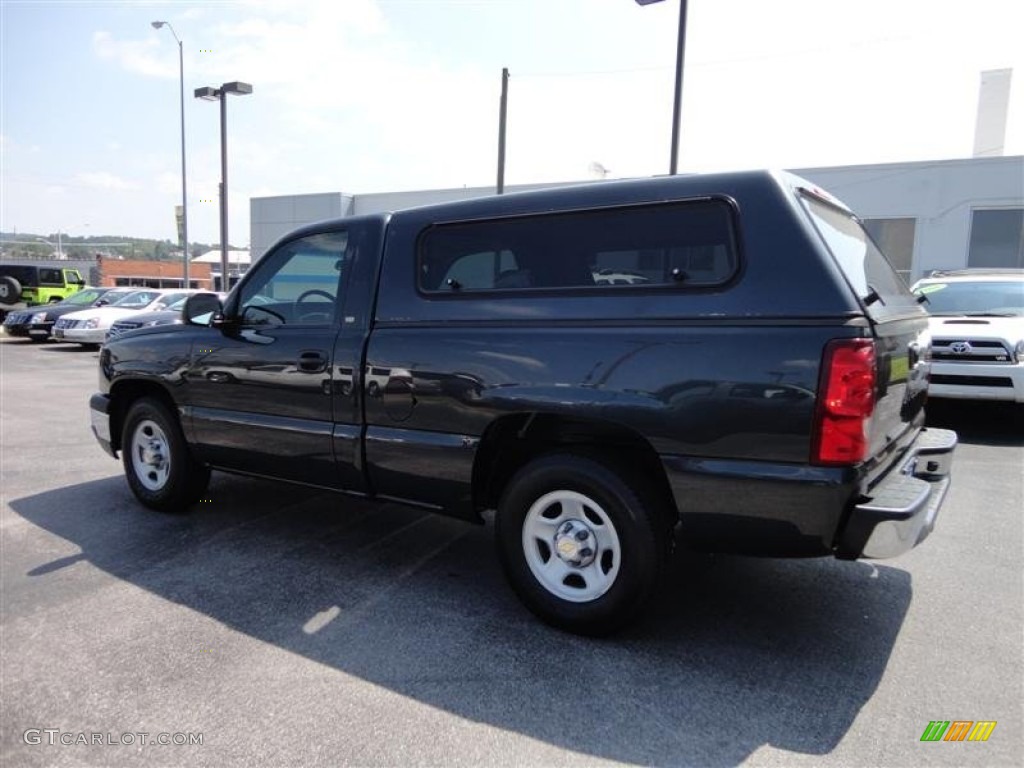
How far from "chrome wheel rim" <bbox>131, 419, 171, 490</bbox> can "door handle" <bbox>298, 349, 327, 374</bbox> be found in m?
1.55

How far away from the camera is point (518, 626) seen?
10.6 feet

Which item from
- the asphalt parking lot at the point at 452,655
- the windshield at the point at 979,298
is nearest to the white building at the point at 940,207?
the windshield at the point at 979,298

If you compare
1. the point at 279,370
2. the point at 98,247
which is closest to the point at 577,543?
the point at 279,370

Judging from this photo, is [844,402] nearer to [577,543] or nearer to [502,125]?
[577,543]

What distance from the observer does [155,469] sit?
491 centimetres

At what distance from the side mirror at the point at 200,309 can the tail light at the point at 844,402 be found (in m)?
3.55

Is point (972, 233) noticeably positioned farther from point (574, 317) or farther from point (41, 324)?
point (41, 324)

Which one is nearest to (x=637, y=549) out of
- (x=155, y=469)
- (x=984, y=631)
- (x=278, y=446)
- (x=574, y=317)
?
(x=574, y=317)

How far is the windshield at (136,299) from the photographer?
18562 millimetres

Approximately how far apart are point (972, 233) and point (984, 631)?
2007 centimetres

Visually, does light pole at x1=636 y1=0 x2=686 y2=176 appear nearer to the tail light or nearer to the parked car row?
the tail light

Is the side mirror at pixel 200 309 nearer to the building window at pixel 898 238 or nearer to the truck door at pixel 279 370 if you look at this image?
the truck door at pixel 279 370

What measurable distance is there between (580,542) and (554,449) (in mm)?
435

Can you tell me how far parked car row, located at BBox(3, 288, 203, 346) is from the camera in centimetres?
1681
